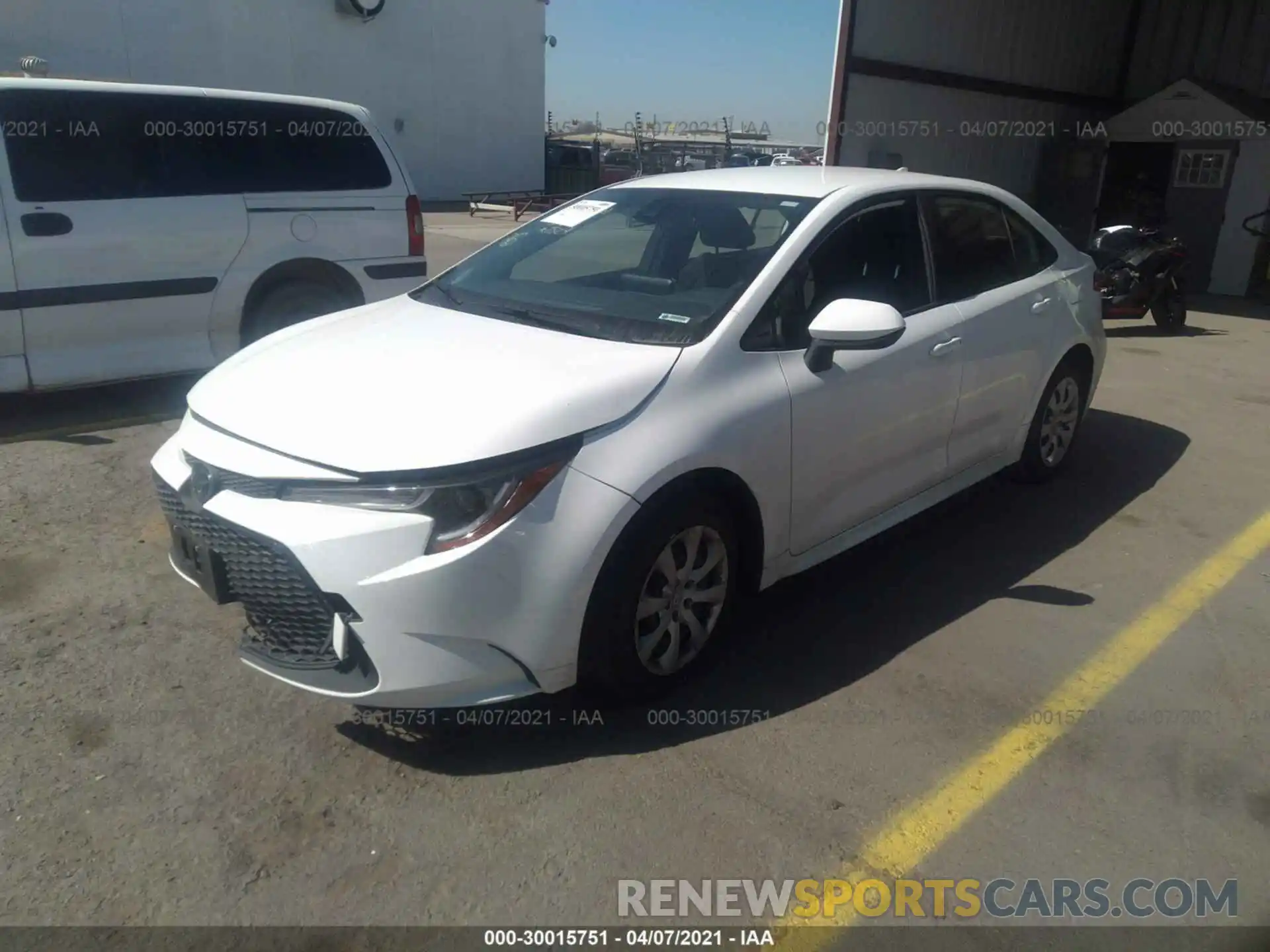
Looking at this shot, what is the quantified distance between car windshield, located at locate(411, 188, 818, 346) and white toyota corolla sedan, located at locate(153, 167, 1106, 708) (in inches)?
0.6

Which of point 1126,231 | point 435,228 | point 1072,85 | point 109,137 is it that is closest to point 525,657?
point 109,137

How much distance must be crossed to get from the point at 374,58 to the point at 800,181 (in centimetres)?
2681

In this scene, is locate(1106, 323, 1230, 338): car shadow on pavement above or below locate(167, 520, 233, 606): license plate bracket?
below

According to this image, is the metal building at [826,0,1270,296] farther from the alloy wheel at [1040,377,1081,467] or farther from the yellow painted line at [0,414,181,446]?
A: the yellow painted line at [0,414,181,446]

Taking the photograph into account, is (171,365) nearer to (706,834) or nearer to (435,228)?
(706,834)

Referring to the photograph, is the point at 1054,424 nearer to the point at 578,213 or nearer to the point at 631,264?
the point at 631,264

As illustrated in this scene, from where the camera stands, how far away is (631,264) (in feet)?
12.8

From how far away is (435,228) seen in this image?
19.9m

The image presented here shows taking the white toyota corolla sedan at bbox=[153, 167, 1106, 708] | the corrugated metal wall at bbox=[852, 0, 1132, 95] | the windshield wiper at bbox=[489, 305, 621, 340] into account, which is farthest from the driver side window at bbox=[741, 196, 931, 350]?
the corrugated metal wall at bbox=[852, 0, 1132, 95]

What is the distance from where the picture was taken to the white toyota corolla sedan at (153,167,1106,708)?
2.59 metres

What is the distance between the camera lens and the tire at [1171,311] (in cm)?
1041

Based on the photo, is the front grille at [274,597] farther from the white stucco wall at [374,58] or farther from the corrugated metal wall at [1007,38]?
the white stucco wall at [374,58]

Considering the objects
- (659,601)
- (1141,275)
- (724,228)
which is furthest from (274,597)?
(1141,275)

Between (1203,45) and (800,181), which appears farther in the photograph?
(1203,45)
